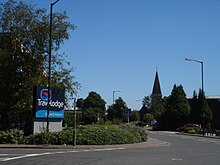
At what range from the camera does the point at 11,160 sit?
1614 centimetres

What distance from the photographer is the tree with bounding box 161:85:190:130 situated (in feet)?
230

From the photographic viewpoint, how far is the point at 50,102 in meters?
30.0

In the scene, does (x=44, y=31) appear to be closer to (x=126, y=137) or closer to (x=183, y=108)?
(x=126, y=137)

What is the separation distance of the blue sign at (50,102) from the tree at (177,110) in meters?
42.4

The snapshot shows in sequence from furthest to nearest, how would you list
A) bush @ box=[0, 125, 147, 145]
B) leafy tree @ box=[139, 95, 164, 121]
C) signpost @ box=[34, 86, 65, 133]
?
leafy tree @ box=[139, 95, 164, 121]
signpost @ box=[34, 86, 65, 133]
bush @ box=[0, 125, 147, 145]

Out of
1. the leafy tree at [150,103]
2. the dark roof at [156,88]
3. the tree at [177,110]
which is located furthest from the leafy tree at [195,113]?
the dark roof at [156,88]

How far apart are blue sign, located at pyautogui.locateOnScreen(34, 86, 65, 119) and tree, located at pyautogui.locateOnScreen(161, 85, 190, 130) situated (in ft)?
139

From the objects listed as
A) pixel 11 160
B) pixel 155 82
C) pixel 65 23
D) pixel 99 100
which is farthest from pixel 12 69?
pixel 155 82

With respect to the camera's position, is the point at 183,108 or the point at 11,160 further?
the point at 183,108

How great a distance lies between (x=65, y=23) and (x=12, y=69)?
21.3 feet

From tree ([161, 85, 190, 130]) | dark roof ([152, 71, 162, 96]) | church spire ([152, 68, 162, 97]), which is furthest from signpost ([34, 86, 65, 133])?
dark roof ([152, 71, 162, 96])

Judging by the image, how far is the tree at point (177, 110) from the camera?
230ft

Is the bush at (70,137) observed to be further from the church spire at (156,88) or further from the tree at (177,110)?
the church spire at (156,88)

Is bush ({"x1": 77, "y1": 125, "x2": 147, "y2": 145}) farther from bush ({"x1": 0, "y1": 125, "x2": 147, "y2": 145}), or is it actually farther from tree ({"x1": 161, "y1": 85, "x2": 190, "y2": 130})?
tree ({"x1": 161, "y1": 85, "x2": 190, "y2": 130})
